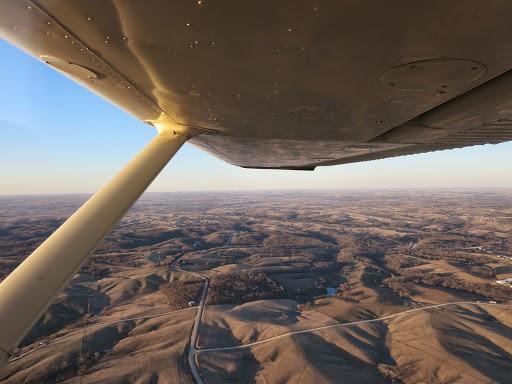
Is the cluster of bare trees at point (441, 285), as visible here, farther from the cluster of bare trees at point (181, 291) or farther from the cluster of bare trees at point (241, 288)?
the cluster of bare trees at point (181, 291)

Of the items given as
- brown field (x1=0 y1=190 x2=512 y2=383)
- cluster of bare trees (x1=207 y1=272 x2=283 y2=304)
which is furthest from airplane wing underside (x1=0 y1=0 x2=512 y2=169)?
cluster of bare trees (x1=207 y1=272 x2=283 y2=304)

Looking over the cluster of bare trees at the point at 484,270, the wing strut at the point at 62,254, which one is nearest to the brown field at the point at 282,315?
the cluster of bare trees at the point at 484,270

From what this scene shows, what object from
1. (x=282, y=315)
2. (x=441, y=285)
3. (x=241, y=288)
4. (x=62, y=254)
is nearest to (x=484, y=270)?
(x=441, y=285)

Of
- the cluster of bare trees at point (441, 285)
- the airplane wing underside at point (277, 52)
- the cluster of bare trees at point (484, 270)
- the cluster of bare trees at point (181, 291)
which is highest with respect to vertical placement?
the airplane wing underside at point (277, 52)

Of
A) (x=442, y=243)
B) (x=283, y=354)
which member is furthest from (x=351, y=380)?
(x=442, y=243)

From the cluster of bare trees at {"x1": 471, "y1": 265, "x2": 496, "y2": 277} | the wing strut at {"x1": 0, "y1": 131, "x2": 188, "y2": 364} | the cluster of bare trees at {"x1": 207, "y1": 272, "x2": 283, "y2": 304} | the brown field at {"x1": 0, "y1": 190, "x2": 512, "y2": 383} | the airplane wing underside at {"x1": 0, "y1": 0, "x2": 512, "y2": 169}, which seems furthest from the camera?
the cluster of bare trees at {"x1": 471, "y1": 265, "x2": 496, "y2": 277}

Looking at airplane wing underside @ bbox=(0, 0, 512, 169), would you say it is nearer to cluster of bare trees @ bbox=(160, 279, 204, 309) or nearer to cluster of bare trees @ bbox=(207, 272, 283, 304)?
cluster of bare trees @ bbox=(160, 279, 204, 309)

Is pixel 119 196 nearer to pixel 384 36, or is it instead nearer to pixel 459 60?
pixel 384 36
